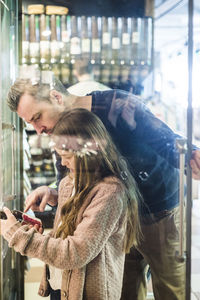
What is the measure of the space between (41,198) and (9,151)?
31 cm

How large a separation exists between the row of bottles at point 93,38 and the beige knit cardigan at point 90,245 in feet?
2.00

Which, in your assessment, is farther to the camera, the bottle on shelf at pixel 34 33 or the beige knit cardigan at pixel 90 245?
the bottle on shelf at pixel 34 33

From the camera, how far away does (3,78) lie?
1.93 metres

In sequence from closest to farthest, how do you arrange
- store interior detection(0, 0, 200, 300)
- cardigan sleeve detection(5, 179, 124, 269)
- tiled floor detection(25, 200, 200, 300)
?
cardigan sleeve detection(5, 179, 124, 269)
store interior detection(0, 0, 200, 300)
tiled floor detection(25, 200, 200, 300)

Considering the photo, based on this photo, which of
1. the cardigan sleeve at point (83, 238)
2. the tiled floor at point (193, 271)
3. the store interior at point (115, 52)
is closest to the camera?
the cardigan sleeve at point (83, 238)

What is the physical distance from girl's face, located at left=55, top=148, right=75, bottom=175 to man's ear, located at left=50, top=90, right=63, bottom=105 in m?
0.23

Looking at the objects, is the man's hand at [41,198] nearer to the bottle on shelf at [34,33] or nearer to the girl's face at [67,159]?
the girl's face at [67,159]

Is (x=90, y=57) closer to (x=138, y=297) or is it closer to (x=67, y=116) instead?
(x=67, y=116)

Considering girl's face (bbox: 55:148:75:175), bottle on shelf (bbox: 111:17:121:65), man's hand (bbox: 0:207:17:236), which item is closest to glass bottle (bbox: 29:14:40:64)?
bottle on shelf (bbox: 111:17:121:65)

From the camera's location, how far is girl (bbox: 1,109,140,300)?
5.83ft

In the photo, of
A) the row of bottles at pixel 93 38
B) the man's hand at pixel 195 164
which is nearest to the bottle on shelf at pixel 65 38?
the row of bottles at pixel 93 38

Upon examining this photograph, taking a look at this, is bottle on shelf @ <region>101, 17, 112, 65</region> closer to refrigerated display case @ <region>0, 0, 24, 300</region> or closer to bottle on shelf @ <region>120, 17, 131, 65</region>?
bottle on shelf @ <region>120, 17, 131, 65</region>

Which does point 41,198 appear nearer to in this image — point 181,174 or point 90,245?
point 90,245

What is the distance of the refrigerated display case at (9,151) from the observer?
6.34ft
